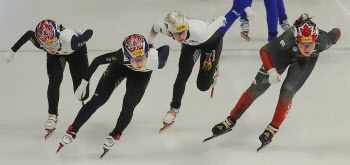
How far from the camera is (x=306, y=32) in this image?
527cm

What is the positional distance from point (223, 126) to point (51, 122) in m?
1.91

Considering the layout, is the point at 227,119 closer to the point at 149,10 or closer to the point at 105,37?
the point at 105,37

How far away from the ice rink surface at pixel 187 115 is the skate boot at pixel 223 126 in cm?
10

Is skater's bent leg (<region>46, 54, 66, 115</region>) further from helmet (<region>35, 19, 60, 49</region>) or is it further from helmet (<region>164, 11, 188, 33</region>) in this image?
helmet (<region>164, 11, 188, 33</region>)

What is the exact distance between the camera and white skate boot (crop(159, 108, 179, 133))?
20.6ft

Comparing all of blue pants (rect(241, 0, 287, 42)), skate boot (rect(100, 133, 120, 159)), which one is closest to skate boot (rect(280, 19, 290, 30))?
blue pants (rect(241, 0, 287, 42))

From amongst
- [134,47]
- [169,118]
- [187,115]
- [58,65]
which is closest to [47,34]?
[58,65]

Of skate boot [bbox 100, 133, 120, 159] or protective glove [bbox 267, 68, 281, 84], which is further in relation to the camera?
skate boot [bbox 100, 133, 120, 159]

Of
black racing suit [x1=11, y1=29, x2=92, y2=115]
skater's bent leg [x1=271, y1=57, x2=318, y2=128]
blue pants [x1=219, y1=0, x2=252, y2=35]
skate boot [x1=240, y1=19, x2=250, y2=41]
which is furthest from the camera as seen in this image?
skate boot [x1=240, y1=19, x2=250, y2=41]

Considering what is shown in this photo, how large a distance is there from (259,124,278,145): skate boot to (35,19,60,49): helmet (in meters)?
2.32

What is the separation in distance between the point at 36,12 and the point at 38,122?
11.7 ft

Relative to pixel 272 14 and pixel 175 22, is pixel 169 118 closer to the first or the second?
pixel 175 22

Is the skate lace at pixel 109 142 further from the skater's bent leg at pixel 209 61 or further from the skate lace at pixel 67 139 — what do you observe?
the skater's bent leg at pixel 209 61

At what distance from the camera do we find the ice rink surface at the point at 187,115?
19.2ft
